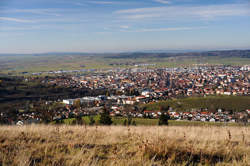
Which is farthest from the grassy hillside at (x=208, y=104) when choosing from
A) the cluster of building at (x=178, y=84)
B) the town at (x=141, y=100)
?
the cluster of building at (x=178, y=84)

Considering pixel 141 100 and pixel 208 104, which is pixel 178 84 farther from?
pixel 208 104

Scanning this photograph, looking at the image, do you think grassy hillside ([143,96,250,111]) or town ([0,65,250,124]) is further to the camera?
grassy hillside ([143,96,250,111])

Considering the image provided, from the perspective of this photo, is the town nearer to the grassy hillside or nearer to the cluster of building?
the cluster of building

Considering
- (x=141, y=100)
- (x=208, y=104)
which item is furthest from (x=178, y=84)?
(x=208, y=104)

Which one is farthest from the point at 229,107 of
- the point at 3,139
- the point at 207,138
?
the point at 3,139

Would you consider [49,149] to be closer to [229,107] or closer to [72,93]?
[229,107]

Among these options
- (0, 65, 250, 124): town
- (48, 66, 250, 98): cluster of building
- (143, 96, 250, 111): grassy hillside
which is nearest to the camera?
(0, 65, 250, 124): town

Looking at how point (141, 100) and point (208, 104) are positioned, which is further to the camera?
point (141, 100)

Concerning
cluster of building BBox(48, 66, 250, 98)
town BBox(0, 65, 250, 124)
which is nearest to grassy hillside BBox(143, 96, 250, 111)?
town BBox(0, 65, 250, 124)

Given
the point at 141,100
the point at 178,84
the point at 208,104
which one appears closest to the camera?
the point at 208,104

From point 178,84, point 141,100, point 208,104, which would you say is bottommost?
point 141,100

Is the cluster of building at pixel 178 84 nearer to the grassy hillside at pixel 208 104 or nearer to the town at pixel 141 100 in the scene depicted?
the town at pixel 141 100
